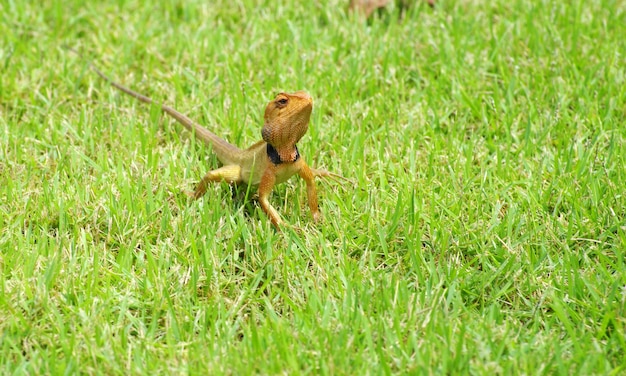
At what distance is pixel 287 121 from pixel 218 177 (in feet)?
1.92

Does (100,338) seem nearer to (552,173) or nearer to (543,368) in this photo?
(543,368)

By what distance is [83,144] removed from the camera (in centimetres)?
518

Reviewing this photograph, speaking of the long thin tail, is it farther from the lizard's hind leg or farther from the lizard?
the lizard's hind leg

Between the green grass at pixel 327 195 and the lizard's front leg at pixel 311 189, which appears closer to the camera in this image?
the green grass at pixel 327 195

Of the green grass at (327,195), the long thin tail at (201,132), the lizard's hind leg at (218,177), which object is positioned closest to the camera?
the green grass at (327,195)

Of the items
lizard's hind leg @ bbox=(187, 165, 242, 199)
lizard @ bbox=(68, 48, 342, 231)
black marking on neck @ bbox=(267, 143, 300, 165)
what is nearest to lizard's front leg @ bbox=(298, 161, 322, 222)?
lizard @ bbox=(68, 48, 342, 231)

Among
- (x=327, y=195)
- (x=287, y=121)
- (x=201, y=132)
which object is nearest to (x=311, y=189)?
(x=327, y=195)

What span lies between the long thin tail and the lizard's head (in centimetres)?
45

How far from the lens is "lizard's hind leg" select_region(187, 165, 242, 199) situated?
15.2ft

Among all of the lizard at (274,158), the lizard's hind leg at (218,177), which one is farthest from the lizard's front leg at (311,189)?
the lizard's hind leg at (218,177)

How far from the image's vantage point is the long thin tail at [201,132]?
4.85 m

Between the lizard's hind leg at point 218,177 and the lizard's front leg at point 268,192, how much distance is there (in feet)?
0.79

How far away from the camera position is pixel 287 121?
4.30m

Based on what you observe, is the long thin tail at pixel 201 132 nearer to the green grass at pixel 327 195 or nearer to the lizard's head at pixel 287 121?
the green grass at pixel 327 195
